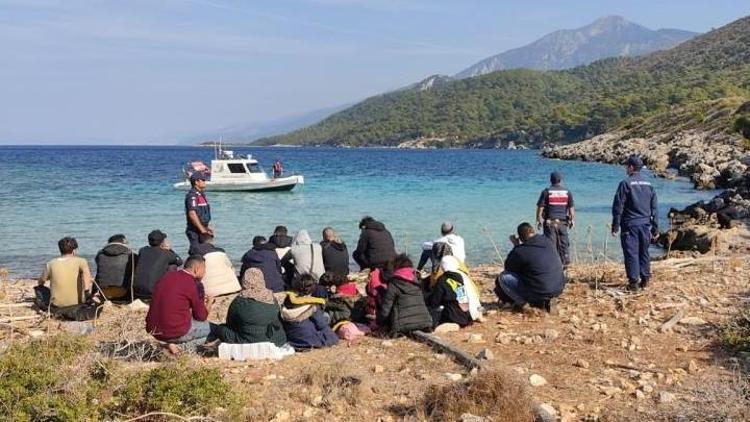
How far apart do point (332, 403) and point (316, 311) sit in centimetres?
215

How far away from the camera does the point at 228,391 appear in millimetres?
5641

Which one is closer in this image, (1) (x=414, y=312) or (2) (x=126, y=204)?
(1) (x=414, y=312)

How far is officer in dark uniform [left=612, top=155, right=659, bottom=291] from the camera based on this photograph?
9664 mm

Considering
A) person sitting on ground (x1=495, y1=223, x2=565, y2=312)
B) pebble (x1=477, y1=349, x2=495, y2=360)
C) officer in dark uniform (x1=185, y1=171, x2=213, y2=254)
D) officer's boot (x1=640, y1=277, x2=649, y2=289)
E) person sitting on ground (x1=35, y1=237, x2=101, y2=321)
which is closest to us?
pebble (x1=477, y1=349, x2=495, y2=360)

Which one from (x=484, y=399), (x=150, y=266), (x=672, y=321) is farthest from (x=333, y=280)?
(x=672, y=321)

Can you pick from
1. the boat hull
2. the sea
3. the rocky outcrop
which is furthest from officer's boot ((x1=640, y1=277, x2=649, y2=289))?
the boat hull

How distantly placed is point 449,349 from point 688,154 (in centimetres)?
5165

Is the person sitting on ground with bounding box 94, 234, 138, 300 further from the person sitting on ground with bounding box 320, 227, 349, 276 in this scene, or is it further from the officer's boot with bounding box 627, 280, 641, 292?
the officer's boot with bounding box 627, 280, 641, 292

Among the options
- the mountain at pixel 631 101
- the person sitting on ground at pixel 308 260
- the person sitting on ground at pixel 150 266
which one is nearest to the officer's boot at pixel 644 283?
the person sitting on ground at pixel 308 260

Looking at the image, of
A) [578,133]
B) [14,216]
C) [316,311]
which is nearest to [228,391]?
[316,311]

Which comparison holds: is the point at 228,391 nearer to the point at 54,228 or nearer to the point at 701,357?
the point at 701,357

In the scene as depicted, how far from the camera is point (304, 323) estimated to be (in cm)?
796

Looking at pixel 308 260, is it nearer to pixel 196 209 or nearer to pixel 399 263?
pixel 196 209

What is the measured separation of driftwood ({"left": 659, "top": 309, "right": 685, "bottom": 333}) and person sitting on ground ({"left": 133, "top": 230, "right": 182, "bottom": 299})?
6885 millimetres
